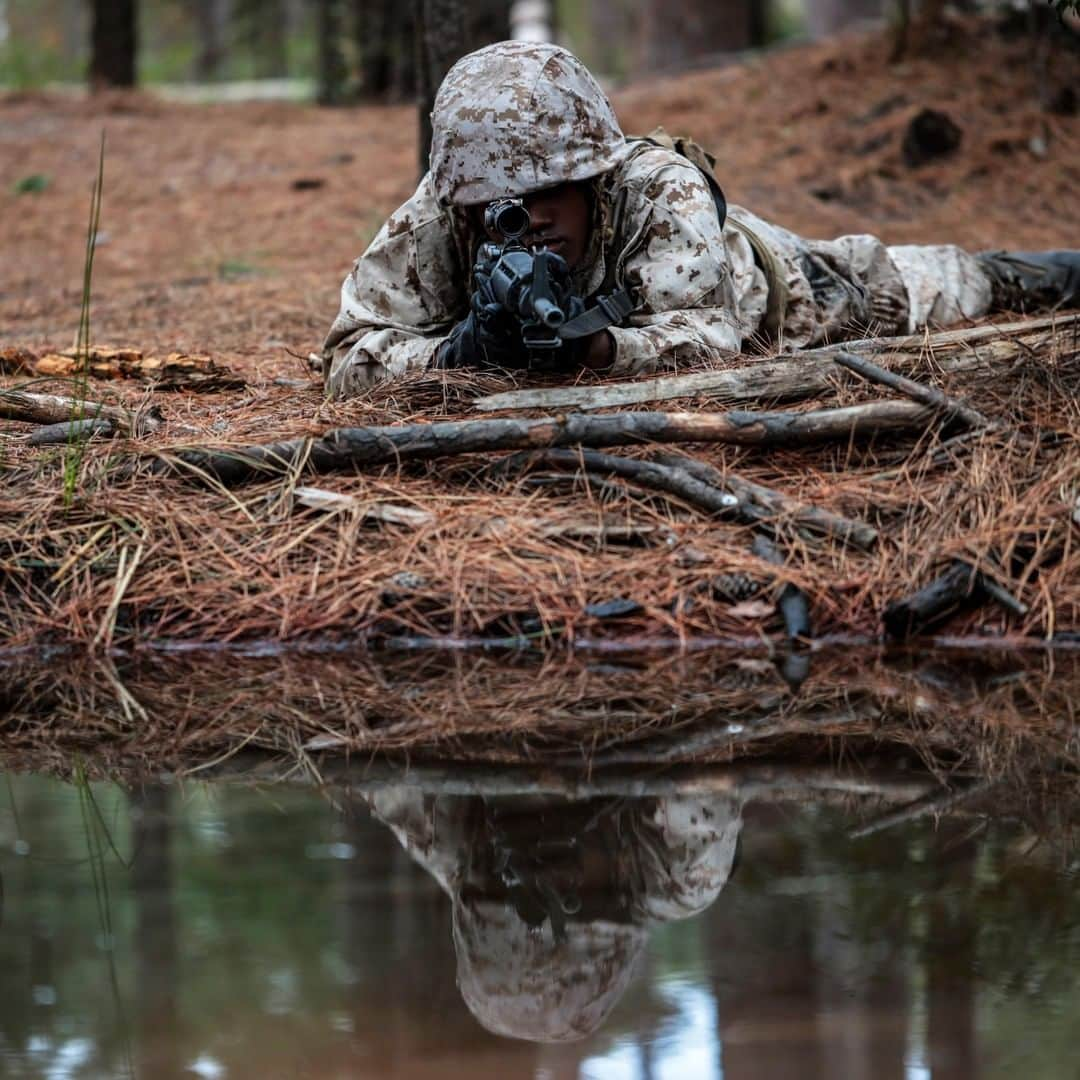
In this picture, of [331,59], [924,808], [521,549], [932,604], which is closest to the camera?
[924,808]

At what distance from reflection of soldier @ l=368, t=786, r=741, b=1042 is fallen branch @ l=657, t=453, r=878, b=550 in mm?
1080

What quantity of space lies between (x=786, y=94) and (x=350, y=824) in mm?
7633

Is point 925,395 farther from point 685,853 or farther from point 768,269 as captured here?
point 685,853

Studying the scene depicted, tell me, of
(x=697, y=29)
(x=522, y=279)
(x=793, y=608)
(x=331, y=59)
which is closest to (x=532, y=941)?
(x=793, y=608)

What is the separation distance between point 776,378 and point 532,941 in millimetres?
2094

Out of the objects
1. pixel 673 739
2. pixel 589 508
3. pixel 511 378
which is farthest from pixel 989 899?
pixel 511 378

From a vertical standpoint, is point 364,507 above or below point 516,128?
below

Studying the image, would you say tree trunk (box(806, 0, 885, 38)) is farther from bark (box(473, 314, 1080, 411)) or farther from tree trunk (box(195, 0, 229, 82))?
bark (box(473, 314, 1080, 411))

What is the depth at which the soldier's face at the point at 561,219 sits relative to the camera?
3758mm

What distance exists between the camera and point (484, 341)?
146 inches

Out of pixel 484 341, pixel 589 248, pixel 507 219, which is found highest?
pixel 507 219

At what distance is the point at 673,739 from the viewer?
2561 millimetres

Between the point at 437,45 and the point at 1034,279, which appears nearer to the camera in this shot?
the point at 1034,279

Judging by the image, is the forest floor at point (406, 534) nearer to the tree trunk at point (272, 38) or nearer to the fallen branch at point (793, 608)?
the fallen branch at point (793, 608)
